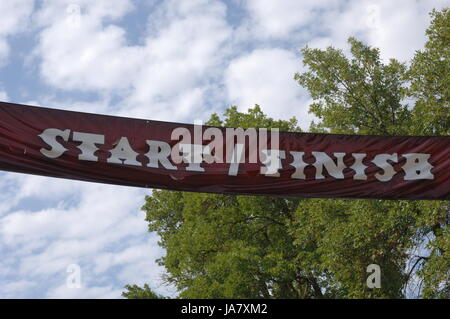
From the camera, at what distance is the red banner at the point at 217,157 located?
9.00m

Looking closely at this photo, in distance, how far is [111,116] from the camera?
9.27 m

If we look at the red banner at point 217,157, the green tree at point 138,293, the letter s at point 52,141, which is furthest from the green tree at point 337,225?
the letter s at point 52,141

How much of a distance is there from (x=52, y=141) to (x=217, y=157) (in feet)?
7.80

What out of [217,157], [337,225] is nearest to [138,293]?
[337,225]

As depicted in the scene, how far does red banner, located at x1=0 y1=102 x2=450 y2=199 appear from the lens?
9000 mm

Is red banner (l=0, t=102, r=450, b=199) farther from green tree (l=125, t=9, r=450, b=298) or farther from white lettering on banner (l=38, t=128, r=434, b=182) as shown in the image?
green tree (l=125, t=9, r=450, b=298)

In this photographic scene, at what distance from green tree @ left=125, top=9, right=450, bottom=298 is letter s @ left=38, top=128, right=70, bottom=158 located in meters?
11.8

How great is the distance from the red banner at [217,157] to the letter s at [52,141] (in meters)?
0.01

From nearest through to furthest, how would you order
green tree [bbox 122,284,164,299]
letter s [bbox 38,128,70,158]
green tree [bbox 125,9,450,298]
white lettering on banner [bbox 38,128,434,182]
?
letter s [bbox 38,128,70,158]
white lettering on banner [bbox 38,128,434,182]
green tree [bbox 125,9,450,298]
green tree [bbox 122,284,164,299]

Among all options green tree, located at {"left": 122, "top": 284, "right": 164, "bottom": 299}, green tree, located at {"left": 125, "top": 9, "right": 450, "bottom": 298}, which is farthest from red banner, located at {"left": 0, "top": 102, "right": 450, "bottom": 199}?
green tree, located at {"left": 122, "top": 284, "right": 164, "bottom": 299}
